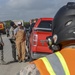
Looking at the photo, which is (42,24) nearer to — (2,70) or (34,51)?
(34,51)

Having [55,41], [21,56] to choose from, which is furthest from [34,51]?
[55,41]

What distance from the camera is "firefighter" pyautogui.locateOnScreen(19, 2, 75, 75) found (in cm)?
200

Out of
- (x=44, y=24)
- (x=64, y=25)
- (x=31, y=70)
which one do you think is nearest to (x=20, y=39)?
(x=44, y=24)

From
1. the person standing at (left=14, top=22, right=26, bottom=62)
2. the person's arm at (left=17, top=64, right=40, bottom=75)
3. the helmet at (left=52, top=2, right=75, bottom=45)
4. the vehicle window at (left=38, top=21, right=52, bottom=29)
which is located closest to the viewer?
the person's arm at (left=17, top=64, right=40, bottom=75)

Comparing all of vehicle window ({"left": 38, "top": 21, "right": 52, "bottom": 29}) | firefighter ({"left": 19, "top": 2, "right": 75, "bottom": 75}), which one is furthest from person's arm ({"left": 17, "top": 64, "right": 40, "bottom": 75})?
vehicle window ({"left": 38, "top": 21, "right": 52, "bottom": 29})

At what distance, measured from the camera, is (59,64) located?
2045 mm

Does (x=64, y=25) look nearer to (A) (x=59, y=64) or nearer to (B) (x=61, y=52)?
(B) (x=61, y=52)

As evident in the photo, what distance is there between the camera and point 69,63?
6.64ft

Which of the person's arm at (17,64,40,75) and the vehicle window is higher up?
the person's arm at (17,64,40,75)

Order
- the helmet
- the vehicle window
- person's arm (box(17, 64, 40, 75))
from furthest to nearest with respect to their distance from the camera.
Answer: the vehicle window < the helmet < person's arm (box(17, 64, 40, 75))

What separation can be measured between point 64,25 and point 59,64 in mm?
317

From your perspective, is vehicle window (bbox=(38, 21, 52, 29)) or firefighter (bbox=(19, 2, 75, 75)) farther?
vehicle window (bbox=(38, 21, 52, 29))

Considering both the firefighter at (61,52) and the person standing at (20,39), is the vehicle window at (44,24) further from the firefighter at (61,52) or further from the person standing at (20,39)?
the firefighter at (61,52)

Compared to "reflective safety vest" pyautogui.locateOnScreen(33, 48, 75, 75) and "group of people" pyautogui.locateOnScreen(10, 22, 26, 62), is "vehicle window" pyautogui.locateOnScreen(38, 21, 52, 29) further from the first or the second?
"reflective safety vest" pyautogui.locateOnScreen(33, 48, 75, 75)
